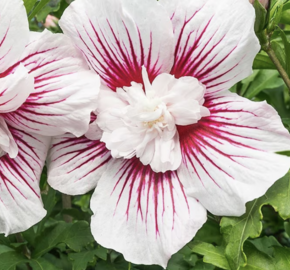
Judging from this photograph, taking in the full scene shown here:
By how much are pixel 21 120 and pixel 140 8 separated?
210 millimetres

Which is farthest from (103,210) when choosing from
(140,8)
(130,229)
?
(140,8)

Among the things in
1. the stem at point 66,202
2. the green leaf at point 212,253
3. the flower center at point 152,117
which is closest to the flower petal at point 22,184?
the flower center at point 152,117

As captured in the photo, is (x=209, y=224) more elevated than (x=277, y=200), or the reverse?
(x=277, y=200)

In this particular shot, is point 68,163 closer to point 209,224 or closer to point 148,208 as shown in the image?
point 148,208

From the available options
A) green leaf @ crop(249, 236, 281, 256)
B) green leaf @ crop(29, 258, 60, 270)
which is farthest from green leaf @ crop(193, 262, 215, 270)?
green leaf @ crop(29, 258, 60, 270)

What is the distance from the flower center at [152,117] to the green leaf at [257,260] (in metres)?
0.18

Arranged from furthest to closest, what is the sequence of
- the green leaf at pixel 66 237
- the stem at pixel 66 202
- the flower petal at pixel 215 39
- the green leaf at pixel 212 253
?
the stem at pixel 66 202, the green leaf at pixel 66 237, the green leaf at pixel 212 253, the flower petal at pixel 215 39

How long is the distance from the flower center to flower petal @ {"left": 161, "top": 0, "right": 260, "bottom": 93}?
1.0 inches

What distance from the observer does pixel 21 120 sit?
60cm

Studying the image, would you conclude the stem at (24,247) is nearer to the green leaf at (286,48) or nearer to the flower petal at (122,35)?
the flower petal at (122,35)

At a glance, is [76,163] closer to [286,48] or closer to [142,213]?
[142,213]

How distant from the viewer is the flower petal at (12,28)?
1.83ft

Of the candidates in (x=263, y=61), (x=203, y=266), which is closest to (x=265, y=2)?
(x=263, y=61)

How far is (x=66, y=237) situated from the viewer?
30.1 inches
